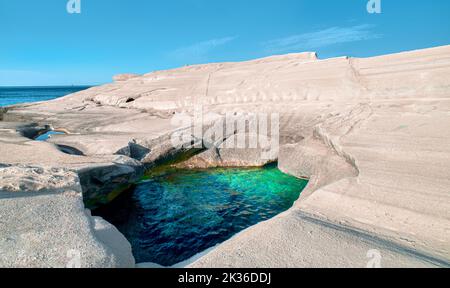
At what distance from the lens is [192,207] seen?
6.36 meters

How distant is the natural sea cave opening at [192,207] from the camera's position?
4980 mm

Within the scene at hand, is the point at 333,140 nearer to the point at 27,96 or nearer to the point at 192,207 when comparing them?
the point at 192,207

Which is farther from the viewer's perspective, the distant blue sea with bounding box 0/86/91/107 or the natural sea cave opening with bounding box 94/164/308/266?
the distant blue sea with bounding box 0/86/91/107

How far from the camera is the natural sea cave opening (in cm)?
498

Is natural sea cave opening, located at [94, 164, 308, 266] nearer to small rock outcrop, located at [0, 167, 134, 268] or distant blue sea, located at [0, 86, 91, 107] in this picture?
small rock outcrop, located at [0, 167, 134, 268]

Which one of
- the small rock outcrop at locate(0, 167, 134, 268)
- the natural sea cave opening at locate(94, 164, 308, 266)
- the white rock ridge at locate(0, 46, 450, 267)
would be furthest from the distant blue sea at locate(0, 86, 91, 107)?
the small rock outcrop at locate(0, 167, 134, 268)

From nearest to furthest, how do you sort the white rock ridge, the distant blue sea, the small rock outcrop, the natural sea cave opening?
the small rock outcrop < the white rock ridge < the natural sea cave opening < the distant blue sea

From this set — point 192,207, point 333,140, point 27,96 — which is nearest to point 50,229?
point 192,207

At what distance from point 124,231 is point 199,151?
14.0 ft

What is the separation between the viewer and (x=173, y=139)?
8.86 m

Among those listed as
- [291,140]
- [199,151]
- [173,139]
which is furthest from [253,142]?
[173,139]

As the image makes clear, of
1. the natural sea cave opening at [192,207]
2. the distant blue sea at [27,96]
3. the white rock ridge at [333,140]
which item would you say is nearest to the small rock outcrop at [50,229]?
the white rock ridge at [333,140]

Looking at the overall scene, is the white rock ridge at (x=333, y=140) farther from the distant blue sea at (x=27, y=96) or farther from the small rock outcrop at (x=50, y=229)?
the distant blue sea at (x=27, y=96)
